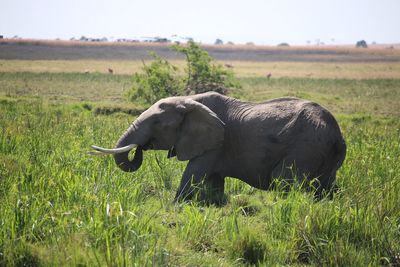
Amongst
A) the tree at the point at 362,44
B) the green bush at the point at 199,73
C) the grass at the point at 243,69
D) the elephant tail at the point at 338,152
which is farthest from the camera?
the tree at the point at 362,44

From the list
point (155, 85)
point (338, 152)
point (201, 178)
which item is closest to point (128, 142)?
point (201, 178)

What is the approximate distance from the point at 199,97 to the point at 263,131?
3.86ft

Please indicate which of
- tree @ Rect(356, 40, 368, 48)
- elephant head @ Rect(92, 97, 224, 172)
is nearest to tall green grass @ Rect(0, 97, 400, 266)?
elephant head @ Rect(92, 97, 224, 172)

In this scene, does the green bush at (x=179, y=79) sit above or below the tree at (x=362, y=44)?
above

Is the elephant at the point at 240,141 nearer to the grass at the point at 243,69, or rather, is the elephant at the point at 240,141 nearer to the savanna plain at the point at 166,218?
the savanna plain at the point at 166,218

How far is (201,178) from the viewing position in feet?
26.3

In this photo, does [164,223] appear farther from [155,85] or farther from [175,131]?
[155,85]

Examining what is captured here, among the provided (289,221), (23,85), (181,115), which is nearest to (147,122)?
(181,115)

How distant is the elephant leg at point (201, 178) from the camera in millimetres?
7891

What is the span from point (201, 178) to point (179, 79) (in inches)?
551

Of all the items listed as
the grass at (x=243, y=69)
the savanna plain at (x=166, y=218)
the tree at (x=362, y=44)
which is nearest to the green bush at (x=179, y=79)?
the savanna plain at (x=166, y=218)

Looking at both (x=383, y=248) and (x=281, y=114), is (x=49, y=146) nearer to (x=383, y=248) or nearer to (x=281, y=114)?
(x=281, y=114)

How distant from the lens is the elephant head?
26.4 ft

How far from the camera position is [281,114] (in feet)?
26.3
